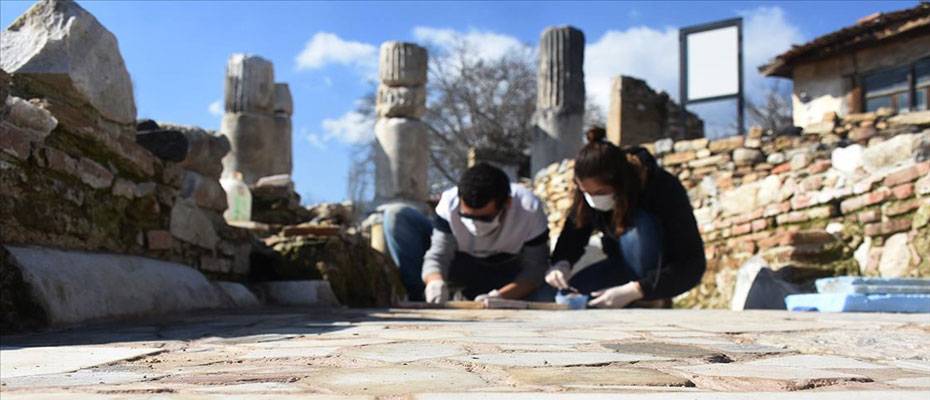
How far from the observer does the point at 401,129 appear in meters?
12.6

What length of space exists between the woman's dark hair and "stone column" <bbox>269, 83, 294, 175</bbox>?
7214 millimetres

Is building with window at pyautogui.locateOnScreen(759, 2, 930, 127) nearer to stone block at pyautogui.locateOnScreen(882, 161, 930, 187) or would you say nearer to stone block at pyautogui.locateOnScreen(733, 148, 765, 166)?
stone block at pyautogui.locateOnScreen(733, 148, 765, 166)

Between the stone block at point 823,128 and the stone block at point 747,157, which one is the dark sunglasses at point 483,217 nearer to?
the stone block at point 747,157

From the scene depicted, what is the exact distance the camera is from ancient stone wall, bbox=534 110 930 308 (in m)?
5.90

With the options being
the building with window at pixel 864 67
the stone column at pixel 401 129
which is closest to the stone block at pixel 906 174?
the stone column at pixel 401 129

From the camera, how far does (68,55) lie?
11.7 feet

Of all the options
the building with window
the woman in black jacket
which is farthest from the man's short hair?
the building with window

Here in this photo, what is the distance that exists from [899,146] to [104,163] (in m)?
5.29

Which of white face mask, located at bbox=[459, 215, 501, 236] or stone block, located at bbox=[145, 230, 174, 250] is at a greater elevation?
→ white face mask, located at bbox=[459, 215, 501, 236]

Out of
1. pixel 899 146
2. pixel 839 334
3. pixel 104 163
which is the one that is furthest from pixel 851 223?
pixel 104 163

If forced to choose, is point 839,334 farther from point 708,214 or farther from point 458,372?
point 708,214

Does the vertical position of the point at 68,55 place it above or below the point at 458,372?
above

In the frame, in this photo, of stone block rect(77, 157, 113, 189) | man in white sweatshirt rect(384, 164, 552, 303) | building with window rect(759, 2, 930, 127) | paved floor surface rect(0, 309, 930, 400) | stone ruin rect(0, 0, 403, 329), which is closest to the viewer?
paved floor surface rect(0, 309, 930, 400)

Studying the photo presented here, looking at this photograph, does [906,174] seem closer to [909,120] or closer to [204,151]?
[204,151]
